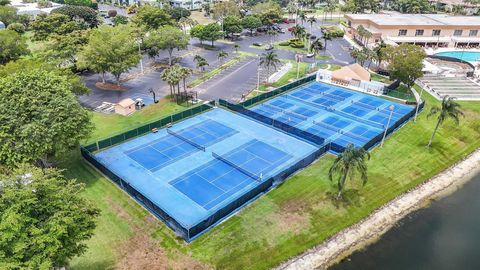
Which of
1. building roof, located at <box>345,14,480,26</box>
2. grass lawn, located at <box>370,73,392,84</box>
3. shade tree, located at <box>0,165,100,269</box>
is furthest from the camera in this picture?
building roof, located at <box>345,14,480,26</box>

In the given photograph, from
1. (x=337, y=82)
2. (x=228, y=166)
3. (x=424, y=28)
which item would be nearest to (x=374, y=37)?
(x=424, y=28)

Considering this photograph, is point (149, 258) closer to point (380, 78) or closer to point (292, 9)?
point (380, 78)

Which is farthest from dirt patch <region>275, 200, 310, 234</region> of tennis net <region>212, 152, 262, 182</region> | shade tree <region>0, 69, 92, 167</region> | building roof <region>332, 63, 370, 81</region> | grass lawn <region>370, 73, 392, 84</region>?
grass lawn <region>370, 73, 392, 84</region>

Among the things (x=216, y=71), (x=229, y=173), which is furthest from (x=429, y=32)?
(x=229, y=173)

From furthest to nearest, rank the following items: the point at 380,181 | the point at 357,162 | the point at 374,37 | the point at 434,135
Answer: the point at 374,37 → the point at 434,135 → the point at 380,181 → the point at 357,162

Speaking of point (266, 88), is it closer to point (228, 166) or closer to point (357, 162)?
point (228, 166)

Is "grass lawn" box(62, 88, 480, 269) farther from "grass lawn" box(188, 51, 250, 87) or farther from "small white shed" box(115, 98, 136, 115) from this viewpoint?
"grass lawn" box(188, 51, 250, 87)

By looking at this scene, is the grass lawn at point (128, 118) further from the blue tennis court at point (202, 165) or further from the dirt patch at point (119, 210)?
the dirt patch at point (119, 210)
